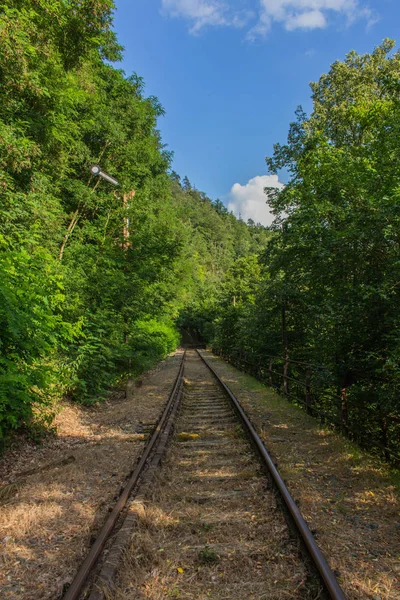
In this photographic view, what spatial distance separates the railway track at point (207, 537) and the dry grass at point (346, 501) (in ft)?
0.89

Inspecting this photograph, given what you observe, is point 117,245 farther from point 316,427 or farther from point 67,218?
point 316,427

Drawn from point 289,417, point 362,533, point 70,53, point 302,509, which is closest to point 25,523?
point 302,509

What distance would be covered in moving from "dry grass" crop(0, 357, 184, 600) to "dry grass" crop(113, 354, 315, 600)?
594 millimetres

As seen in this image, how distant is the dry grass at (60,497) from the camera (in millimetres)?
2723

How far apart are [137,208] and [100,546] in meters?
11.7

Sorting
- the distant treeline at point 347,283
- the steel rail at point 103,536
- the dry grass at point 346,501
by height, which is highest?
the distant treeline at point 347,283

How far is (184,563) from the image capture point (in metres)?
2.84

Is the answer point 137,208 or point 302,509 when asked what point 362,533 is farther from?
point 137,208

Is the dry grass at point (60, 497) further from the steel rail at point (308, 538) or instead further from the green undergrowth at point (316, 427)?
the green undergrowth at point (316, 427)

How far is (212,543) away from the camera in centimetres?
312

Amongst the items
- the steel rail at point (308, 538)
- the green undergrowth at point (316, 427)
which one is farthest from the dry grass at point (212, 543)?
the green undergrowth at point (316, 427)

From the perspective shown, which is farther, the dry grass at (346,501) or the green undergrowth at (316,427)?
the green undergrowth at (316,427)

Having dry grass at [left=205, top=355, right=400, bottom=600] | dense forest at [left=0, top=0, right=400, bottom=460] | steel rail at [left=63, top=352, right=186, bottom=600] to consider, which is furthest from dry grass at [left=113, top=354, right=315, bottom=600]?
dense forest at [left=0, top=0, right=400, bottom=460]

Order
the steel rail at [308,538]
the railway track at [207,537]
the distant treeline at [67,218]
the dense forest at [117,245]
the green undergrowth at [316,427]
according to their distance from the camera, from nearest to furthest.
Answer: the steel rail at [308,538] < the railway track at [207,537] < the green undergrowth at [316,427] < the distant treeline at [67,218] < the dense forest at [117,245]
